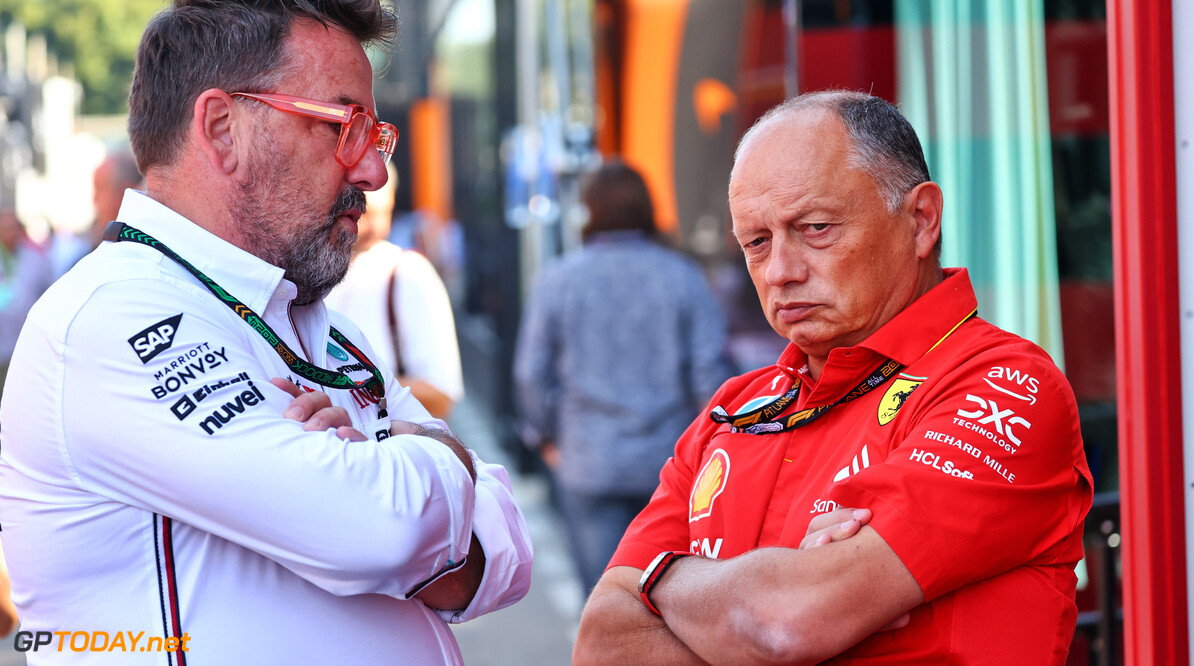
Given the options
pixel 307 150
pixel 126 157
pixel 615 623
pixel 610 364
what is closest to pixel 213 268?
pixel 307 150

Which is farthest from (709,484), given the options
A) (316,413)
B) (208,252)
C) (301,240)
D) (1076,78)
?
(1076,78)

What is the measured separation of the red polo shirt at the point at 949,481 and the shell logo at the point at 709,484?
0.09 ft

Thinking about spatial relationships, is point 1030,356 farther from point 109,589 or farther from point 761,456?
point 109,589

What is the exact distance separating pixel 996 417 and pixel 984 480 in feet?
0.34

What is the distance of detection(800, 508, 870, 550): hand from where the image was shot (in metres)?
1.68

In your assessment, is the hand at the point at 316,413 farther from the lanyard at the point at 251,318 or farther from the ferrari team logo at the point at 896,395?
the ferrari team logo at the point at 896,395

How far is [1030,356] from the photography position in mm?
1785

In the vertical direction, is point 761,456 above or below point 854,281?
below

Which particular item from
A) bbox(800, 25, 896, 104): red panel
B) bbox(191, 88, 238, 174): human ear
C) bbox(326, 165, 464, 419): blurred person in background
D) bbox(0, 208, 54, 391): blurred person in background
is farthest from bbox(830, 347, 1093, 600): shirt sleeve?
bbox(0, 208, 54, 391): blurred person in background

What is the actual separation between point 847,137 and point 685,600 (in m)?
0.81

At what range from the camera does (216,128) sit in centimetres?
184

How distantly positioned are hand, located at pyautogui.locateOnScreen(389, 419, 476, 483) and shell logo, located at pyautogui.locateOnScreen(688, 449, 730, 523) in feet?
1.33

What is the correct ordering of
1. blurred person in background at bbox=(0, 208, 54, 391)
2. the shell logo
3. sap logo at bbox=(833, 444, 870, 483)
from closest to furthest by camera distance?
sap logo at bbox=(833, 444, 870, 483) < the shell logo < blurred person in background at bbox=(0, 208, 54, 391)

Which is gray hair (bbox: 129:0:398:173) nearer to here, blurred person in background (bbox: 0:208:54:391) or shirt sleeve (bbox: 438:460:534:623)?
shirt sleeve (bbox: 438:460:534:623)
